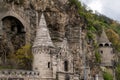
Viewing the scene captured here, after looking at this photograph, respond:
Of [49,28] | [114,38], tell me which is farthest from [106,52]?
[49,28]

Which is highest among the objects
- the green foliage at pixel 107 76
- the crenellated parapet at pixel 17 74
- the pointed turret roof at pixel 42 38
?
the pointed turret roof at pixel 42 38

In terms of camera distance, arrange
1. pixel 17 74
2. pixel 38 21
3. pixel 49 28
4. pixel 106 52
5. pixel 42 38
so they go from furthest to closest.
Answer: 1. pixel 106 52
2. pixel 49 28
3. pixel 38 21
4. pixel 42 38
5. pixel 17 74

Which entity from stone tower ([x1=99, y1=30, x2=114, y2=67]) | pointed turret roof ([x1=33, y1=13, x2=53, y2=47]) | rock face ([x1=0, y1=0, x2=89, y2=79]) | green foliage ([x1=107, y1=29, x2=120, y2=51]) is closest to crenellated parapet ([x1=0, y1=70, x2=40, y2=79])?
pointed turret roof ([x1=33, y1=13, x2=53, y2=47])

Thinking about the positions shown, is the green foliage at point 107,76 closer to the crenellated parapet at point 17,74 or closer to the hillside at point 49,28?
the hillside at point 49,28

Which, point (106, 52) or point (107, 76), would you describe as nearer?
point (107, 76)

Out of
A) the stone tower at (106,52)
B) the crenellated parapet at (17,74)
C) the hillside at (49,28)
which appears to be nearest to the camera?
the crenellated parapet at (17,74)

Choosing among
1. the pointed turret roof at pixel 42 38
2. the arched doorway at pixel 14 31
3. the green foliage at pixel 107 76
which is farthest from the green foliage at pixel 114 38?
the pointed turret roof at pixel 42 38

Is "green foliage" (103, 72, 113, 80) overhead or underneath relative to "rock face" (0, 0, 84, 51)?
underneath

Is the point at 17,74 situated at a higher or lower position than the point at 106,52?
lower

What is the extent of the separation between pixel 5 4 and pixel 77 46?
47.1ft

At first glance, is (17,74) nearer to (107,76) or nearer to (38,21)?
(38,21)

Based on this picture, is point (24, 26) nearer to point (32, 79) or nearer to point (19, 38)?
point (19, 38)

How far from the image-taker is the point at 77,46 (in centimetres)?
7206

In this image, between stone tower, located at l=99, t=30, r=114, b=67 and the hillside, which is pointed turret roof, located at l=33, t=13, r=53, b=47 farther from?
stone tower, located at l=99, t=30, r=114, b=67
